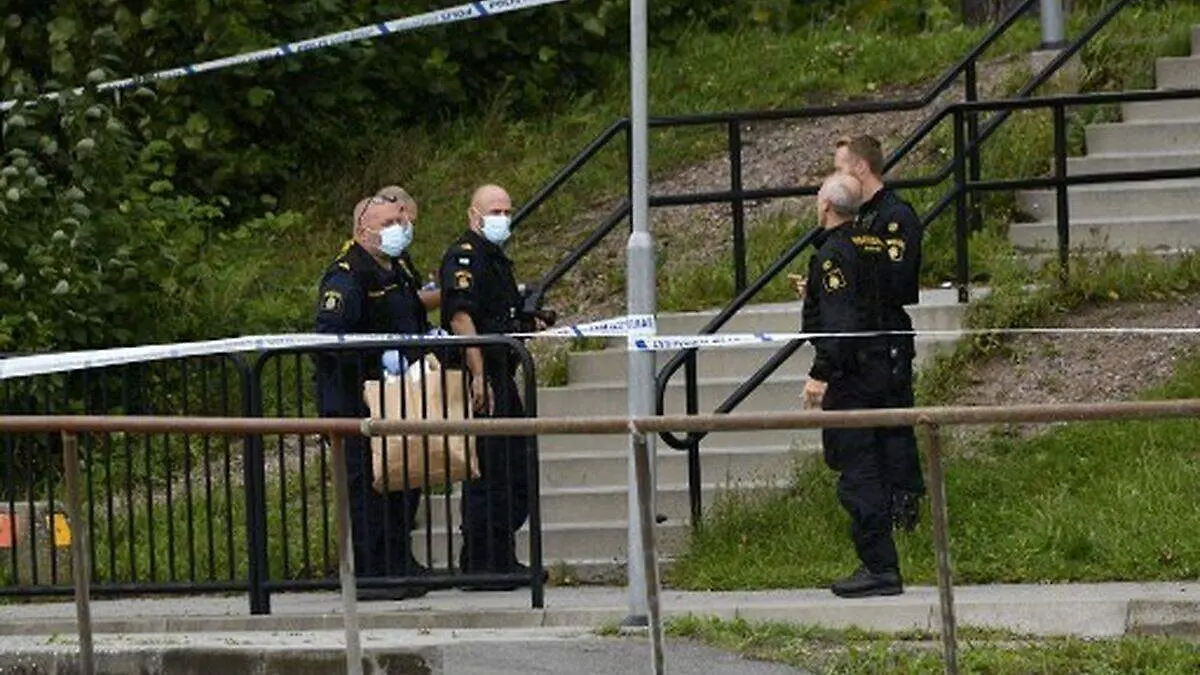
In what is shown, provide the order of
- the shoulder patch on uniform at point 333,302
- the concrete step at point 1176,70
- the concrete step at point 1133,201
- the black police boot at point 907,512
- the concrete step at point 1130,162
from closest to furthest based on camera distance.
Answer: the black police boot at point 907,512 < the shoulder patch on uniform at point 333,302 < the concrete step at point 1133,201 < the concrete step at point 1130,162 < the concrete step at point 1176,70

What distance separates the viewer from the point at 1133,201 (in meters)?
17.4

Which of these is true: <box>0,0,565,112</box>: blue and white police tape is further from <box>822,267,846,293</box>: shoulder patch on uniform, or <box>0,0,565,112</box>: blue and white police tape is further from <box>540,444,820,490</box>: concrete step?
<box>822,267,846,293</box>: shoulder patch on uniform

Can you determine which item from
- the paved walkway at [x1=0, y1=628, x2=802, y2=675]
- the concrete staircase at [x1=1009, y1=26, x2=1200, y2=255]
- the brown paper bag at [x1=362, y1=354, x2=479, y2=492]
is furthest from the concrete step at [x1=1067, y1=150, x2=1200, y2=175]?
the paved walkway at [x1=0, y1=628, x2=802, y2=675]

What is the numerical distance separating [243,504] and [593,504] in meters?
1.51

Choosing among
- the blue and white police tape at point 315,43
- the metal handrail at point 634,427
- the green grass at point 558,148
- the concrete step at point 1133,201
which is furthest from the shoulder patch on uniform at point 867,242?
the green grass at point 558,148

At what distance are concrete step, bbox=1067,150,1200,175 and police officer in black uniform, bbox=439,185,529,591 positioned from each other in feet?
12.8

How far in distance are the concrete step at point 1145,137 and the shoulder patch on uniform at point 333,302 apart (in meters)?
5.16

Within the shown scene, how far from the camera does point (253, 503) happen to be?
1423cm

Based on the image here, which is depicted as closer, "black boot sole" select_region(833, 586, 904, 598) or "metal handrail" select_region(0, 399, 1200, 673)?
Result: "metal handrail" select_region(0, 399, 1200, 673)

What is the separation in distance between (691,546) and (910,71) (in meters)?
6.89

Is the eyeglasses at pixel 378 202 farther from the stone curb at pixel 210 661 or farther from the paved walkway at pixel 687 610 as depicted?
the stone curb at pixel 210 661

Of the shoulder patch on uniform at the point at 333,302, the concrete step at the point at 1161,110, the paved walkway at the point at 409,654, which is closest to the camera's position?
the paved walkway at the point at 409,654

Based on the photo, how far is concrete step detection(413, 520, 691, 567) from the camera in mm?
15125

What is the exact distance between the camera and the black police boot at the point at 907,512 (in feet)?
46.6
